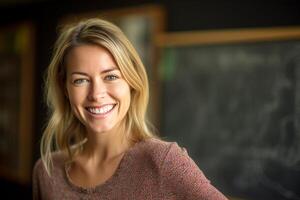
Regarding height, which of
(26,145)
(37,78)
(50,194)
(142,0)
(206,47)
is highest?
(142,0)

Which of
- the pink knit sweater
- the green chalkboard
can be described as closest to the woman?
the pink knit sweater

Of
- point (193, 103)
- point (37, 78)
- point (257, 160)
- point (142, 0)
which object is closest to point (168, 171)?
point (257, 160)

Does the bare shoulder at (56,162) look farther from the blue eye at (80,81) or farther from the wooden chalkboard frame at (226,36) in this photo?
the wooden chalkboard frame at (226,36)

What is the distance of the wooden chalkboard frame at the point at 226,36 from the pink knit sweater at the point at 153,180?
1322 mm

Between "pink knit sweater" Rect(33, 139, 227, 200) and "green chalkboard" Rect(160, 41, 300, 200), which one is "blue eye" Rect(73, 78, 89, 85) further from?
"green chalkboard" Rect(160, 41, 300, 200)

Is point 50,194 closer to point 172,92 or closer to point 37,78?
point 172,92

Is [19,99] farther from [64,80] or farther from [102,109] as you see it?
[102,109]

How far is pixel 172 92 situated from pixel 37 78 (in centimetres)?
176

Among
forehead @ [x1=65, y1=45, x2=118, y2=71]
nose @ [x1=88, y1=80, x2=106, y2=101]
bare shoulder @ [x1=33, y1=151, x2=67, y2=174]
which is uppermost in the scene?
forehead @ [x1=65, y1=45, x2=118, y2=71]

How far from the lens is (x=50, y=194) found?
147 cm

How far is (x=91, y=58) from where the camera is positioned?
126cm

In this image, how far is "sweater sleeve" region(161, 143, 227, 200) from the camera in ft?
3.84

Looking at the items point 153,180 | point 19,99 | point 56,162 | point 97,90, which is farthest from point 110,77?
point 19,99

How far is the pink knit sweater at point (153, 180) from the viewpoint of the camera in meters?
1.19
